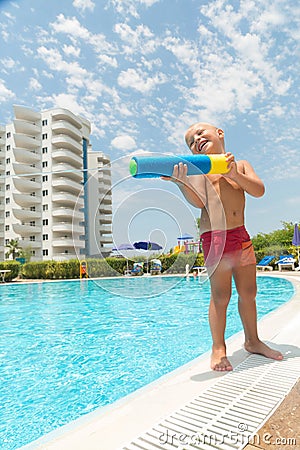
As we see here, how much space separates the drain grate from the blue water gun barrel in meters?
1.32

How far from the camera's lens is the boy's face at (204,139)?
262cm

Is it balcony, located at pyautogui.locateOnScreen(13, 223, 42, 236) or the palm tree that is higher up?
balcony, located at pyautogui.locateOnScreen(13, 223, 42, 236)

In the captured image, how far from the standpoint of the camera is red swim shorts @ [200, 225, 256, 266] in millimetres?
2500

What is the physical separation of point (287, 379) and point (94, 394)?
1610mm

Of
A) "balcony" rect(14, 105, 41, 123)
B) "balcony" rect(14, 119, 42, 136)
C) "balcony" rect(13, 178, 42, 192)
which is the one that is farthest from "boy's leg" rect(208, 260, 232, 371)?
"balcony" rect(14, 105, 41, 123)

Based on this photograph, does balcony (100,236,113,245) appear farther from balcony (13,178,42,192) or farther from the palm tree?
balcony (13,178,42,192)

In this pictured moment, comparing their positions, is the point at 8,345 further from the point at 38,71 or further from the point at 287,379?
the point at 38,71

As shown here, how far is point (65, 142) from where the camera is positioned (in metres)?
43.2

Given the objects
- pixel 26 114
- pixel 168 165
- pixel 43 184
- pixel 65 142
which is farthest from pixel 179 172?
pixel 26 114

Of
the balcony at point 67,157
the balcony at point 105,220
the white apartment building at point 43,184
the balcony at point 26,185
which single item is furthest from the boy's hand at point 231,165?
the balcony at point 26,185

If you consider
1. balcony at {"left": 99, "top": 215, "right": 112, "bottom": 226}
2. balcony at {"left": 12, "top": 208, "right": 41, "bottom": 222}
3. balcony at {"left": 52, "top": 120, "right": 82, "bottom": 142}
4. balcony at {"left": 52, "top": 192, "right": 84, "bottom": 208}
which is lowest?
balcony at {"left": 99, "top": 215, "right": 112, "bottom": 226}

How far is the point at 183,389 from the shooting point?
2.05 meters

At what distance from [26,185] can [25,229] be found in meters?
5.90

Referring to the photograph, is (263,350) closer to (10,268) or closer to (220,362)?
(220,362)
